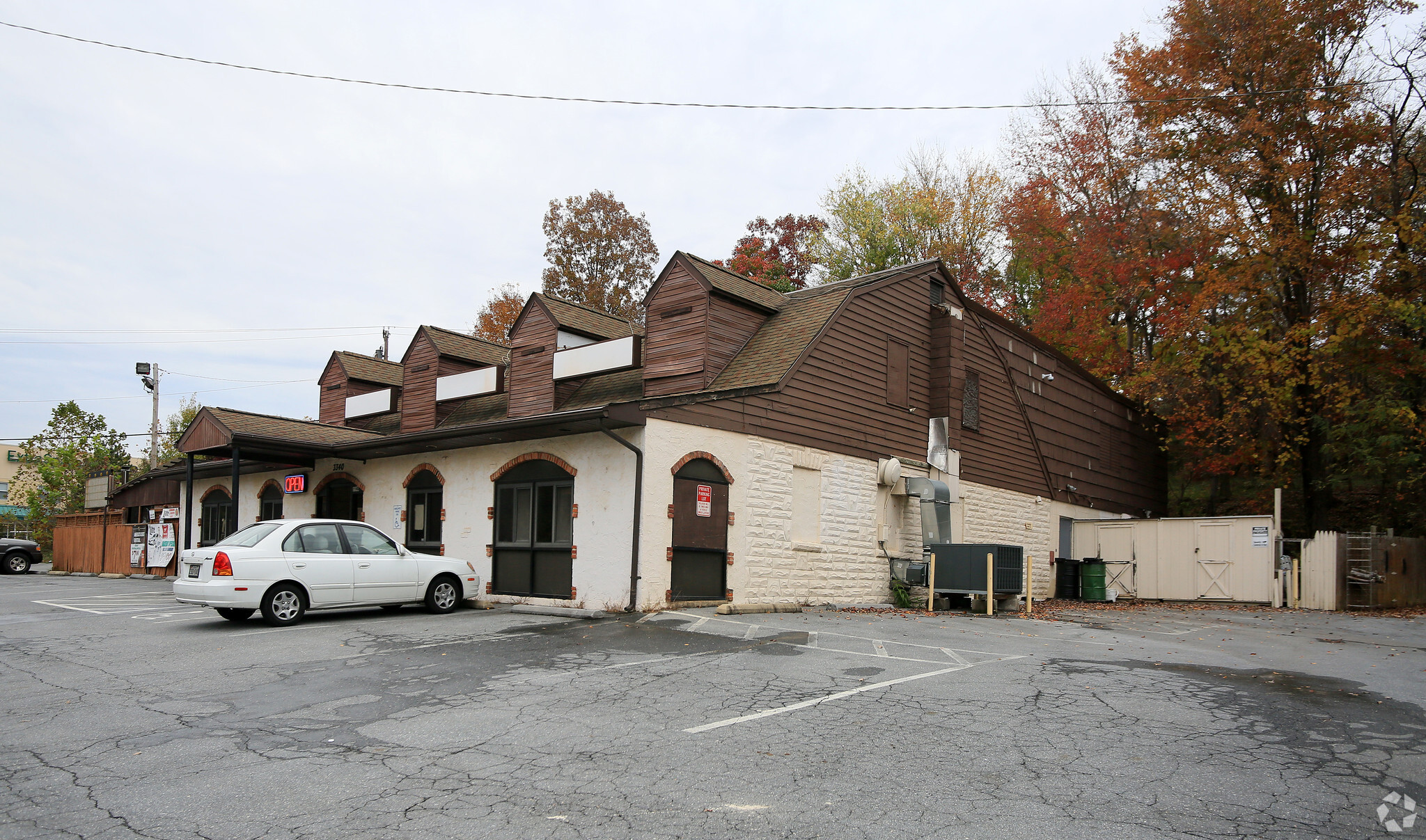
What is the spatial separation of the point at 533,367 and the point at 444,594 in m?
6.71

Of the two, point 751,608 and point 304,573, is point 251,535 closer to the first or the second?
point 304,573

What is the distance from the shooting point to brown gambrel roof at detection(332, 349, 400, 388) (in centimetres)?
2622

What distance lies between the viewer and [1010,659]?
10391 mm

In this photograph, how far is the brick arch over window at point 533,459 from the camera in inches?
593

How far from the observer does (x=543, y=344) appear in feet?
65.1

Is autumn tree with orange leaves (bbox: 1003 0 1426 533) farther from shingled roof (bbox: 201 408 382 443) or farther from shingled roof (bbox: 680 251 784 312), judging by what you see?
shingled roof (bbox: 201 408 382 443)

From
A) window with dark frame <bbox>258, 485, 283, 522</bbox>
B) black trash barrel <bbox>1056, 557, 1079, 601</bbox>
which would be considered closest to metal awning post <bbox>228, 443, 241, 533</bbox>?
window with dark frame <bbox>258, 485, 283, 522</bbox>

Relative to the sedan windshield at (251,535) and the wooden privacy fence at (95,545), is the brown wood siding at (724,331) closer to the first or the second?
the sedan windshield at (251,535)

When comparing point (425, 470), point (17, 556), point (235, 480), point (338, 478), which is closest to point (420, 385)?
point (338, 478)

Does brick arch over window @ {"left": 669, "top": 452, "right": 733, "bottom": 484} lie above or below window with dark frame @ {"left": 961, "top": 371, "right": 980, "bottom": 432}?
below

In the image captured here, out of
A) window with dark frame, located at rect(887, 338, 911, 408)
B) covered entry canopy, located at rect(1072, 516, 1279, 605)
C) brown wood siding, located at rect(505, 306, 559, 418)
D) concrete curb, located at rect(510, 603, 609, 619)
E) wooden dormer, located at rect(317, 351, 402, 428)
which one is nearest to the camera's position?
concrete curb, located at rect(510, 603, 609, 619)

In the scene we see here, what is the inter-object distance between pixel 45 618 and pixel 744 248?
29.4 m

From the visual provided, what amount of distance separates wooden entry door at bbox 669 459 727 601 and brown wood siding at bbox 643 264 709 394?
2.63 m

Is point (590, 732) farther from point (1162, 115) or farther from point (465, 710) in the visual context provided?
point (1162, 115)
